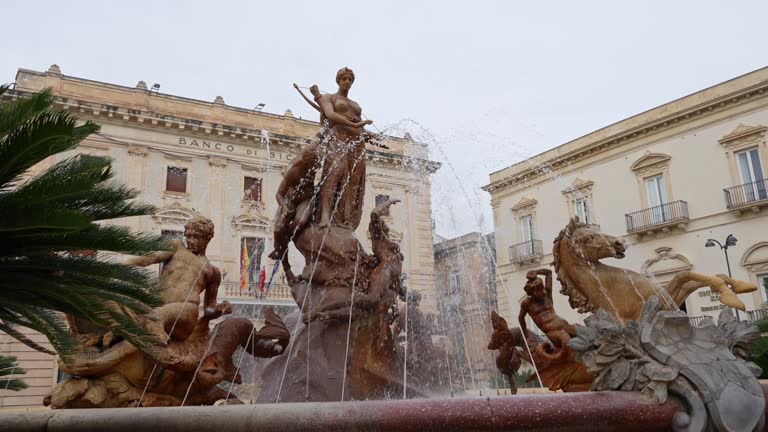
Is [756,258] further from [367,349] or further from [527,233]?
[367,349]

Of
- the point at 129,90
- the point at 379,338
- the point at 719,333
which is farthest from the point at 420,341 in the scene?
the point at 129,90

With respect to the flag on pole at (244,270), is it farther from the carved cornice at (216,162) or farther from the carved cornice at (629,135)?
the carved cornice at (629,135)

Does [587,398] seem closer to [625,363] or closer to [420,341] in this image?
[625,363]

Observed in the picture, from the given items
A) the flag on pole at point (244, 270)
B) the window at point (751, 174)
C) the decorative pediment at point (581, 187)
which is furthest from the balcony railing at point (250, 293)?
the window at point (751, 174)

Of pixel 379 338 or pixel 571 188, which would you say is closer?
pixel 379 338

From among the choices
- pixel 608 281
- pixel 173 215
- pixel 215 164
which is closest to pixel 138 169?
pixel 173 215

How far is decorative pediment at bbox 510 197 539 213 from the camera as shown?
97.2ft

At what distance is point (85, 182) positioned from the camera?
4.20 metres

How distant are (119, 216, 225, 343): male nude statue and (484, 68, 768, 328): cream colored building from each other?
55.3 feet

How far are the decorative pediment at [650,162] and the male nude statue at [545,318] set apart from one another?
71.0 ft

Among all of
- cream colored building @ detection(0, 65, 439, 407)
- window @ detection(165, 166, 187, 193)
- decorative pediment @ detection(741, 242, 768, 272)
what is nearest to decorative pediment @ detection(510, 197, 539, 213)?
cream colored building @ detection(0, 65, 439, 407)

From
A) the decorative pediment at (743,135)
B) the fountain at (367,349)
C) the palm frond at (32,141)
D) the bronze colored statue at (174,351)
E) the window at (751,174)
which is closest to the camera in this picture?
the fountain at (367,349)

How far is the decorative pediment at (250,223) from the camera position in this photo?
80.4ft

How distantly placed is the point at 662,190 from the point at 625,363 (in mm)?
24361
